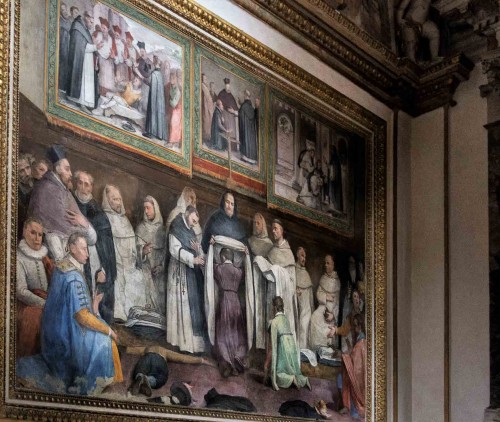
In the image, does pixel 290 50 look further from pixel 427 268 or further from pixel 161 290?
pixel 161 290

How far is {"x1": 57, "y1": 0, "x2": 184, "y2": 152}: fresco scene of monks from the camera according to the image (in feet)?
22.5

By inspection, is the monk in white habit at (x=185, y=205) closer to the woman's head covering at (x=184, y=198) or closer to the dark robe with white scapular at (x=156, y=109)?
the woman's head covering at (x=184, y=198)

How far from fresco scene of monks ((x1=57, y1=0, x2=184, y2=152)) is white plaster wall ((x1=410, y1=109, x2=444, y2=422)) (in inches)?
168

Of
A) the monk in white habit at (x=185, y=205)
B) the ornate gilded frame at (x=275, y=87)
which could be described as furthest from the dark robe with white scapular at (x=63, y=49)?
the monk in white habit at (x=185, y=205)

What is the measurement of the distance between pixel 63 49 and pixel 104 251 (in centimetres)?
165

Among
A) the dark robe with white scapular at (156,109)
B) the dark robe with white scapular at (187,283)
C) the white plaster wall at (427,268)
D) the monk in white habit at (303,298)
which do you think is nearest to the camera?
the dark robe with white scapular at (187,283)

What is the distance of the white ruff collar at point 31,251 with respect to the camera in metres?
6.10

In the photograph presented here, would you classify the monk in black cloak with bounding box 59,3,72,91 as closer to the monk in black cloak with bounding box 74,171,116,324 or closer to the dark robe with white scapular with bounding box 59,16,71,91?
the dark robe with white scapular with bounding box 59,16,71,91

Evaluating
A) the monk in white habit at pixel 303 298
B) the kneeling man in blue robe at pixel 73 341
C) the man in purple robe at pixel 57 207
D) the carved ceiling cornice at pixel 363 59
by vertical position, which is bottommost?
the kneeling man in blue robe at pixel 73 341

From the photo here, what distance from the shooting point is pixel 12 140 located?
6133 millimetres

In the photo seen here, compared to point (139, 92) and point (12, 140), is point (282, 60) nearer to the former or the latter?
point (139, 92)

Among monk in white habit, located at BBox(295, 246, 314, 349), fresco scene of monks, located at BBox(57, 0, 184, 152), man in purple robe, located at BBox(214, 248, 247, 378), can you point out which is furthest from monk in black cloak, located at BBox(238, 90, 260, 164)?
monk in white habit, located at BBox(295, 246, 314, 349)

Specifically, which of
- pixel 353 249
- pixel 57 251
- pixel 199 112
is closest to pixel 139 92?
pixel 199 112

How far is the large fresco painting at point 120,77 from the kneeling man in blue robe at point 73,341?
1.09 meters
